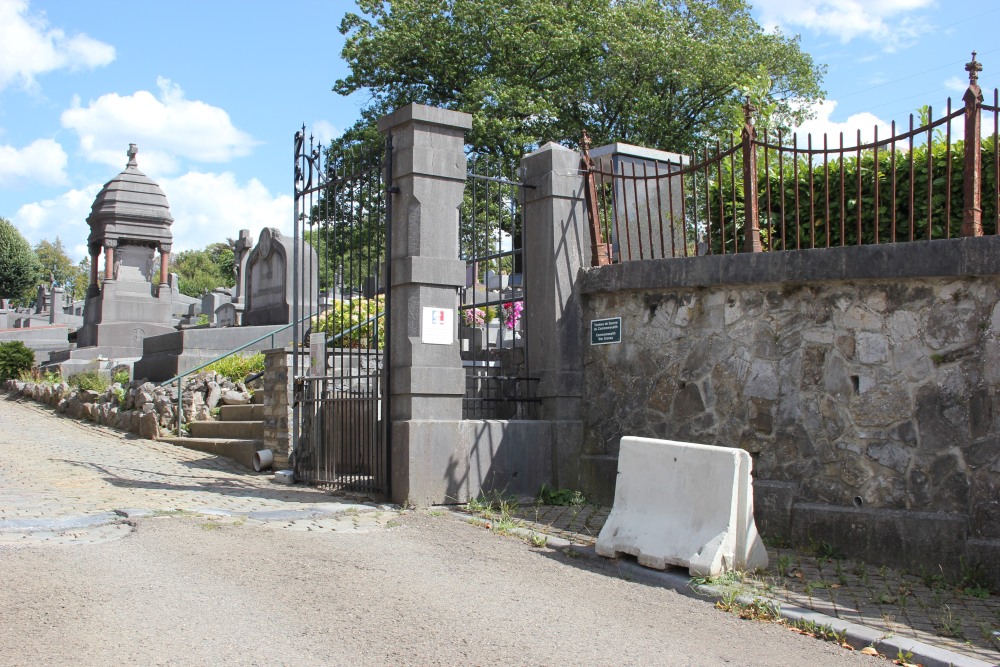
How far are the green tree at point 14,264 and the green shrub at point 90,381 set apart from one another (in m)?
55.8

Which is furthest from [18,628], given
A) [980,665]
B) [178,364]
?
[178,364]

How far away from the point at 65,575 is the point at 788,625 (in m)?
4.18

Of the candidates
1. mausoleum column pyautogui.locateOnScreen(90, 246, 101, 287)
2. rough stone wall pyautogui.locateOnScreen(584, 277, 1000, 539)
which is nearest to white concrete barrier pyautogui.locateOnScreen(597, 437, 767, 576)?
Answer: rough stone wall pyautogui.locateOnScreen(584, 277, 1000, 539)

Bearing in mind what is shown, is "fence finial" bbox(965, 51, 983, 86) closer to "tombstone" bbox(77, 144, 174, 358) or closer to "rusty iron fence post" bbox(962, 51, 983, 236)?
"rusty iron fence post" bbox(962, 51, 983, 236)

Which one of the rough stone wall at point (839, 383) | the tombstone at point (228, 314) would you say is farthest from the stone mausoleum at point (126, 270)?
the rough stone wall at point (839, 383)

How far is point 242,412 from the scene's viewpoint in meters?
13.5

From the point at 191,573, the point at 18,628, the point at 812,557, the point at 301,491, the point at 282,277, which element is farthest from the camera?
the point at 282,277

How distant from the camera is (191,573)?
562cm

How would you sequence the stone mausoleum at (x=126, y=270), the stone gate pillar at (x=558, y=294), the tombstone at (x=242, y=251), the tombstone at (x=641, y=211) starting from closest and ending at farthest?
the stone gate pillar at (x=558, y=294) → the tombstone at (x=641, y=211) → the stone mausoleum at (x=126, y=270) → the tombstone at (x=242, y=251)

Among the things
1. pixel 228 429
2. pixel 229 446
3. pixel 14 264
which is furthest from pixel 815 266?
pixel 14 264

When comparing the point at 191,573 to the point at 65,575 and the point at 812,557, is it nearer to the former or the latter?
the point at 65,575

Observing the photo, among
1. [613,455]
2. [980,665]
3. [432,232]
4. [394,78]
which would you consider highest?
[394,78]

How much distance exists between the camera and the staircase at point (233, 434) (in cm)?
1189

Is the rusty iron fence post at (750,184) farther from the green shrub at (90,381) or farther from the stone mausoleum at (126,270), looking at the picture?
the stone mausoleum at (126,270)
